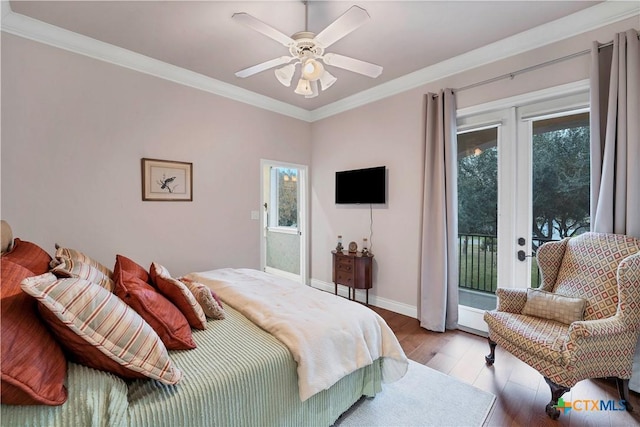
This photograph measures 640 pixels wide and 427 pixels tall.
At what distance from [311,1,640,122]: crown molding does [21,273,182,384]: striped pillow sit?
344 centimetres

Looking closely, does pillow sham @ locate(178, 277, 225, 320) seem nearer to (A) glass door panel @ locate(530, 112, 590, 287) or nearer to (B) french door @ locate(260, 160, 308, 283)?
(A) glass door panel @ locate(530, 112, 590, 287)

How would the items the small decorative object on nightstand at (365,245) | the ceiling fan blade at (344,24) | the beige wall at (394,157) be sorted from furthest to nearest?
the small decorative object on nightstand at (365,245)
the beige wall at (394,157)
the ceiling fan blade at (344,24)

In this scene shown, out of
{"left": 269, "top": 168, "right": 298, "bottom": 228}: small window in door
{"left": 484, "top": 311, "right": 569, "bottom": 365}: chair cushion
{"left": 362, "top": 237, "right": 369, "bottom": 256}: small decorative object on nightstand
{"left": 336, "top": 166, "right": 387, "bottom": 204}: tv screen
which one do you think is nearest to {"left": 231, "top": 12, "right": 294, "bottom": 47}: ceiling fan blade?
{"left": 336, "top": 166, "right": 387, "bottom": 204}: tv screen

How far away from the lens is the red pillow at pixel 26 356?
2.68ft

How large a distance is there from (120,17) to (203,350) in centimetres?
266

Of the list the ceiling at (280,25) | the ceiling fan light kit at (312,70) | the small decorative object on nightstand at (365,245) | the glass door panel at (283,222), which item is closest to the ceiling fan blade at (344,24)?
the ceiling fan light kit at (312,70)

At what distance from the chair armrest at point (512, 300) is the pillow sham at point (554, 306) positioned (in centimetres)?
3

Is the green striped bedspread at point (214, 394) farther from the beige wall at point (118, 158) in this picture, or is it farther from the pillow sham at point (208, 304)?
the beige wall at point (118, 158)

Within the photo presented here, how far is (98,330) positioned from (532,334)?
242 cm

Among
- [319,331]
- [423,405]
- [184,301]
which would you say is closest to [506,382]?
[423,405]

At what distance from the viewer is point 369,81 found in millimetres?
3494

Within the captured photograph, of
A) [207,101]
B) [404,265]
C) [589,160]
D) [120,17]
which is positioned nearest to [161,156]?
[207,101]

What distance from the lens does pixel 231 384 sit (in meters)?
1.24

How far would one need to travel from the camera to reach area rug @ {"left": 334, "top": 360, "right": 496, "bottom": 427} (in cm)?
176
